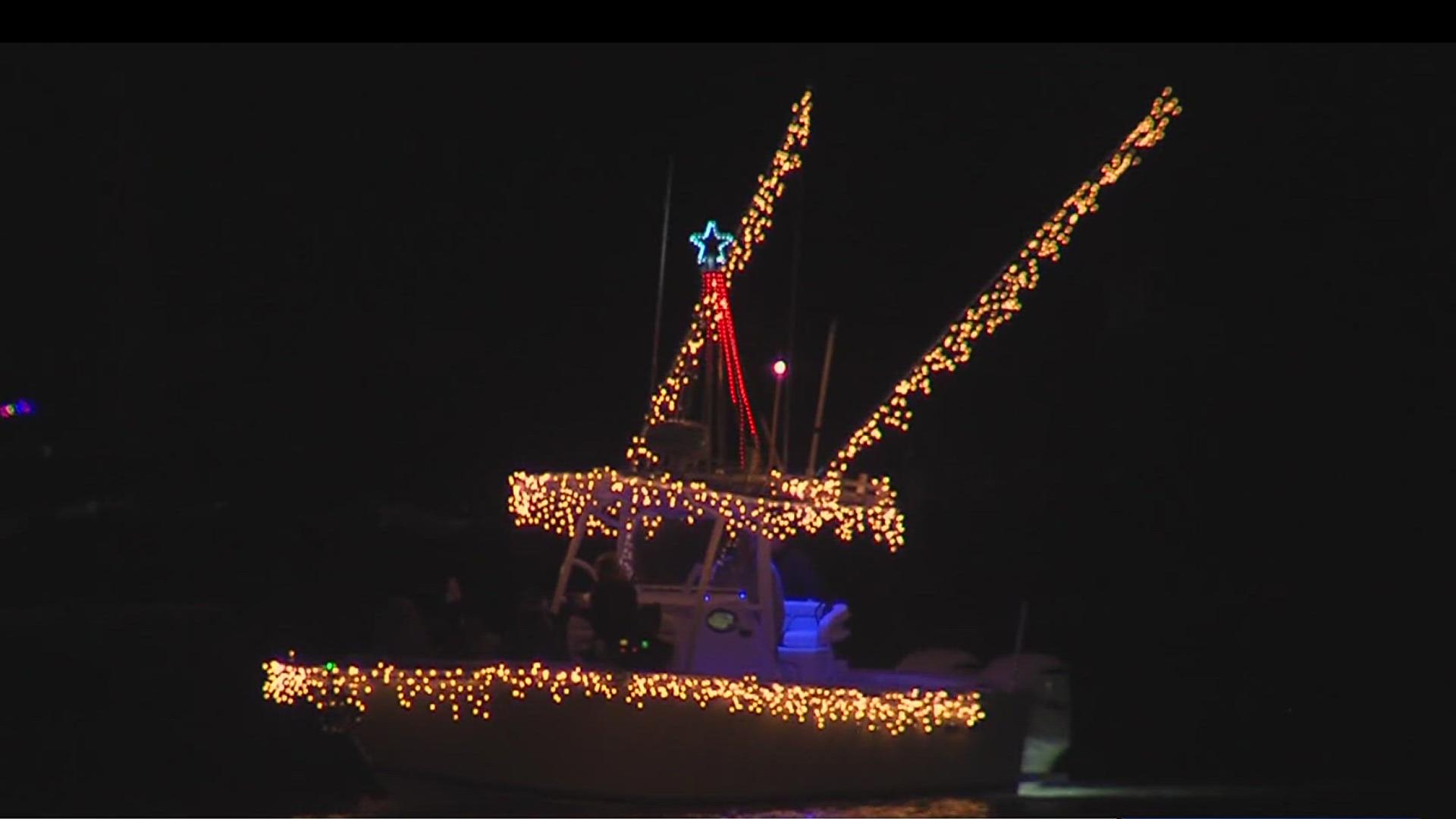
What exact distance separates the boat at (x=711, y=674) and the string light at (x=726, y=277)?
24 millimetres

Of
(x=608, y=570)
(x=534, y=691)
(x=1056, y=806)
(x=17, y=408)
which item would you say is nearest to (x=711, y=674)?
(x=608, y=570)

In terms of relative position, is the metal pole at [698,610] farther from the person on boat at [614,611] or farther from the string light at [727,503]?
the person on boat at [614,611]

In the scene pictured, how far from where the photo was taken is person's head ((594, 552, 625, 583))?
14742 millimetres

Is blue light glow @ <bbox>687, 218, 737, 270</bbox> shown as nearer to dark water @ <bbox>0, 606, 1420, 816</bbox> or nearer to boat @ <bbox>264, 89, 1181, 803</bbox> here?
boat @ <bbox>264, 89, 1181, 803</bbox>

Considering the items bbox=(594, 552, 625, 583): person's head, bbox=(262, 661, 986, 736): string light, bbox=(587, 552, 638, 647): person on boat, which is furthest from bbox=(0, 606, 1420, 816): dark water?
bbox=(594, 552, 625, 583): person's head

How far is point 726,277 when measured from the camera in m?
15.8

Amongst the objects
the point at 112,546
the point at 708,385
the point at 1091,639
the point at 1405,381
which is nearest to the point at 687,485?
the point at 708,385

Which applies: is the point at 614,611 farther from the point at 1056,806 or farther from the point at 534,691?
the point at 1056,806

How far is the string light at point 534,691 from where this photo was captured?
47.4 feet

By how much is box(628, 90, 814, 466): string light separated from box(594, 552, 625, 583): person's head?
94 centimetres

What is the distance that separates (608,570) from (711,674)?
3.09ft

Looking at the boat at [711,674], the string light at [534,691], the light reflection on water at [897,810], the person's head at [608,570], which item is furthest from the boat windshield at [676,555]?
the light reflection on water at [897,810]

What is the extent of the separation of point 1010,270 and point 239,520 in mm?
14530

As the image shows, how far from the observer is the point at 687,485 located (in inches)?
602
